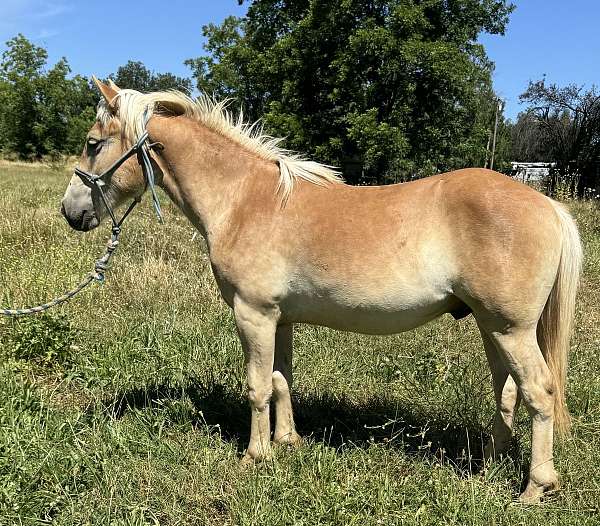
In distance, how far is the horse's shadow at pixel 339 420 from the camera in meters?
3.41

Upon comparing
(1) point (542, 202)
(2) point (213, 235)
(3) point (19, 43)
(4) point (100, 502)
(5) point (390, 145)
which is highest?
(3) point (19, 43)

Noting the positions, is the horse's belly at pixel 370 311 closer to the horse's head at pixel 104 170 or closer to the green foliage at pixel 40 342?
the horse's head at pixel 104 170

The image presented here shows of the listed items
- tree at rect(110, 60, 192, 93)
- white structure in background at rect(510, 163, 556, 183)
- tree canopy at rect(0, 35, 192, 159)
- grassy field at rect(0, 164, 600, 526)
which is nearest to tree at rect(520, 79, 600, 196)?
white structure in background at rect(510, 163, 556, 183)

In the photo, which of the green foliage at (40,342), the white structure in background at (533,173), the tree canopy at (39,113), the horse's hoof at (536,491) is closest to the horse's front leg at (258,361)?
the horse's hoof at (536,491)

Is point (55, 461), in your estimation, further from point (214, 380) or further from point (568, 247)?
point (568, 247)

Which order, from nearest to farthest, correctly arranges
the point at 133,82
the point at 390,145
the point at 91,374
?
1. the point at 91,374
2. the point at 390,145
3. the point at 133,82

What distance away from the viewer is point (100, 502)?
2.74 meters

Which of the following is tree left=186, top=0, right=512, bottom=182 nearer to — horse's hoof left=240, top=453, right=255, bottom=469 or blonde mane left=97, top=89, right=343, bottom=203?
blonde mane left=97, top=89, right=343, bottom=203

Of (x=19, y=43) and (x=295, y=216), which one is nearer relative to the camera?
(x=295, y=216)

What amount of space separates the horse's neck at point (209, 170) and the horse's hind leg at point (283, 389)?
0.86m

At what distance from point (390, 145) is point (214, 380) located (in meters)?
17.9

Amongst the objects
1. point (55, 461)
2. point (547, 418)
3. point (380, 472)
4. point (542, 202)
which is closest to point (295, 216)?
point (542, 202)

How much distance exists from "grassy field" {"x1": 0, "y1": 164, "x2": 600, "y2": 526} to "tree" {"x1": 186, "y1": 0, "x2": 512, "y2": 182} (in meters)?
16.6

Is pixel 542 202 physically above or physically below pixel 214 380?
above
